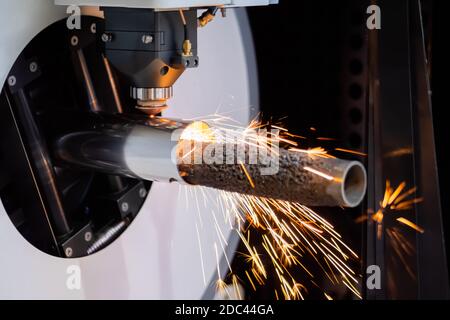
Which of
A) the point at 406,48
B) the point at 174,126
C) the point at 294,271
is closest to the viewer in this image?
the point at 174,126

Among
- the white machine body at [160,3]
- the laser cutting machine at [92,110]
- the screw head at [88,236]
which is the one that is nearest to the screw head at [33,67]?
the laser cutting machine at [92,110]

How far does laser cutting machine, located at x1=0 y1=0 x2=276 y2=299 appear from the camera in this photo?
2.77ft

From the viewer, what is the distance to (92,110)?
3.16 ft

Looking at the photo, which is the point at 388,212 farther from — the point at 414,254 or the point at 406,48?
the point at 406,48

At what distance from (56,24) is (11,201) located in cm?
23

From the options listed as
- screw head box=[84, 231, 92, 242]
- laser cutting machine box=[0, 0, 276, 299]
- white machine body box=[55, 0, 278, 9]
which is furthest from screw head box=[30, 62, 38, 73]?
screw head box=[84, 231, 92, 242]

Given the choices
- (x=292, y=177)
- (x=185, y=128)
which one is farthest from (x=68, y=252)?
(x=292, y=177)

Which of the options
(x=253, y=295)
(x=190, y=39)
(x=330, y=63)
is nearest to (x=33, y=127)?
(x=190, y=39)

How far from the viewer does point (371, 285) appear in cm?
111

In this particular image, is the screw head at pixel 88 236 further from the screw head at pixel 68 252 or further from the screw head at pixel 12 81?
the screw head at pixel 12 81

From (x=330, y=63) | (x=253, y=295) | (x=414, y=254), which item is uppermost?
(x=330, y=63)

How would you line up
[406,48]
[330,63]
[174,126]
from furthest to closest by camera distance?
[330,63], [406,48], [174,126]

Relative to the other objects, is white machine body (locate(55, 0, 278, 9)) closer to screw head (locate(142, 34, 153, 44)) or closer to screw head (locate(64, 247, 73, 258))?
screw head (locate(142, 34, 153, 44))

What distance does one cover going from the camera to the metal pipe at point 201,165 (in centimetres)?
73
